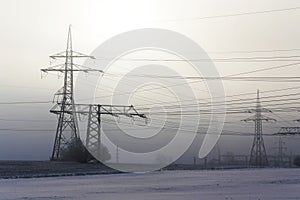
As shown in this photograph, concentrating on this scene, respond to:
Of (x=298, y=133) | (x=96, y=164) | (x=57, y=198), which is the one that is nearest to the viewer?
(x=57, y=198)

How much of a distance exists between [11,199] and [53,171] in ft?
126

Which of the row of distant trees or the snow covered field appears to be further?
the row of distant trees

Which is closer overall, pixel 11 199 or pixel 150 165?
pixel 11 199

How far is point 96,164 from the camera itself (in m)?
84.8

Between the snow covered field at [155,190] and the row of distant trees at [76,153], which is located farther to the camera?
the row of distant trees at [76,153]

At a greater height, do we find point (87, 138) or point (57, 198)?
point (87, 138)

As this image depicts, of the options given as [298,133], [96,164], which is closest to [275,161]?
[298,133]

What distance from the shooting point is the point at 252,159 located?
104000 millimetres

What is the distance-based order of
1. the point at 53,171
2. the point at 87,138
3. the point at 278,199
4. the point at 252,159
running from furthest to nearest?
the point at 252,159
the point at 87,138
the point at 53,171
the point at 278,199

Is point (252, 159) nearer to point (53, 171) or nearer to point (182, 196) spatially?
point (53, 171)

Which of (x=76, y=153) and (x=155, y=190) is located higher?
(x=76, y=153)

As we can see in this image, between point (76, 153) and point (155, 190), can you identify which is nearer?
point (155, 190)

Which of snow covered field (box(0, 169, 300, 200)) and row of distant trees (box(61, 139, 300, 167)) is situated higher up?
row of distant trees (box(61, 139, 300, 167))

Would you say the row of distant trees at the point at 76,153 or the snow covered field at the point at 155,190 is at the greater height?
the row of distant trees at the point at 76,153
